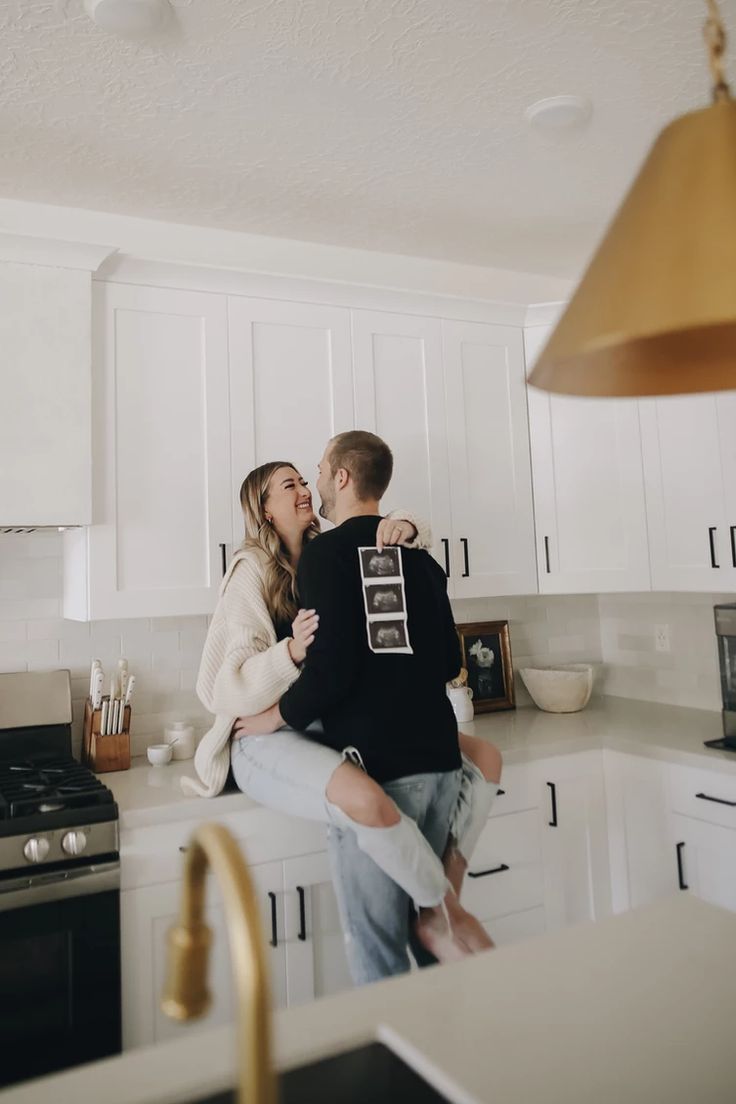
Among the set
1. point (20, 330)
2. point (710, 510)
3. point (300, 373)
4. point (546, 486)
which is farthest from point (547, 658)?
point (20, 330)

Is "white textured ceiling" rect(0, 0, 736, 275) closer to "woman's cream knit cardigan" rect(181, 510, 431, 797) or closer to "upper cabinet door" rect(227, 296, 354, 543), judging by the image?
"upper cabinet door" rect(227, 296, 354, 543)

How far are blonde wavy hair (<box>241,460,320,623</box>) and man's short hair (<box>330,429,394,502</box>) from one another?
0.31 m

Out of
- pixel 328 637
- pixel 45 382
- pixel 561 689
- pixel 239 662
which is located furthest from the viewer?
pixel 561 689

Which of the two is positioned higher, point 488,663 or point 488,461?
point 488,461

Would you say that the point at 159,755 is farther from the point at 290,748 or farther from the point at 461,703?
the point at 461,703

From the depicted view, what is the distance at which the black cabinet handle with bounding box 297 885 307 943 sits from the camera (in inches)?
87.0

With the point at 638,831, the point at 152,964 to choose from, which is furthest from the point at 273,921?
the point at 638,831

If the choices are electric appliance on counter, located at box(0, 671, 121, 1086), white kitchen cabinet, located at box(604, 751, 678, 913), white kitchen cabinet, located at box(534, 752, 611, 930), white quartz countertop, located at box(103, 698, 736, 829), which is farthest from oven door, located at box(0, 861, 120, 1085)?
white kitchen cabinet, located at box(604, 751, 678, 913)

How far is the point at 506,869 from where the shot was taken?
8.34 feet

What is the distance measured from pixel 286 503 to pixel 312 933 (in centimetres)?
120

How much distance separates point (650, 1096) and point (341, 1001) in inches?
15.2

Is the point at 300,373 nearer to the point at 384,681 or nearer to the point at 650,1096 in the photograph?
the point at 384,681

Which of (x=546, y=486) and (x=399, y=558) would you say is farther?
(x=546, y=486)

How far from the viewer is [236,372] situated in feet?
8.50
